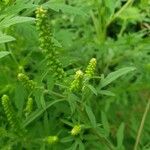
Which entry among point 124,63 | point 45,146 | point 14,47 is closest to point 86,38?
point 124,63

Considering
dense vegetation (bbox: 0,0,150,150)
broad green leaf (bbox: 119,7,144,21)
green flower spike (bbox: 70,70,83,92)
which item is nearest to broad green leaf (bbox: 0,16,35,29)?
dense vegetation (bbox: 0,0,150,150)

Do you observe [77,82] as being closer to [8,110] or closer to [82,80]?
[82,80]

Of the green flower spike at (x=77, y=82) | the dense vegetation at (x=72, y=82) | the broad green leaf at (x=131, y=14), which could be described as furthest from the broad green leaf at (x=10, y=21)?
the broad green leaf at (x=131, y=14)

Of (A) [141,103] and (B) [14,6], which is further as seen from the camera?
(A) [141,103]

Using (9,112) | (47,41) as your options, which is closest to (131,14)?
(9,112)

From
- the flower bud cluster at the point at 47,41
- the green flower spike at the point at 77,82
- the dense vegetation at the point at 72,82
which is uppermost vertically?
the flower bud cluster at the point at 47,41

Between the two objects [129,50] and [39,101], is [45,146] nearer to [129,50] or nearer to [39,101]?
[39,101]

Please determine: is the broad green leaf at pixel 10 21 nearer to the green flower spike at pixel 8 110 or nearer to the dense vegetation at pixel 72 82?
the dense vegetation at pixel 72 82

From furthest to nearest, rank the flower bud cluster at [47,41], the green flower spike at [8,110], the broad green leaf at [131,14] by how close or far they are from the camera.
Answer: the broad green leaf at [131,14] → the green flower spike at [8,110] → the flower bud cluster at [47,41]
